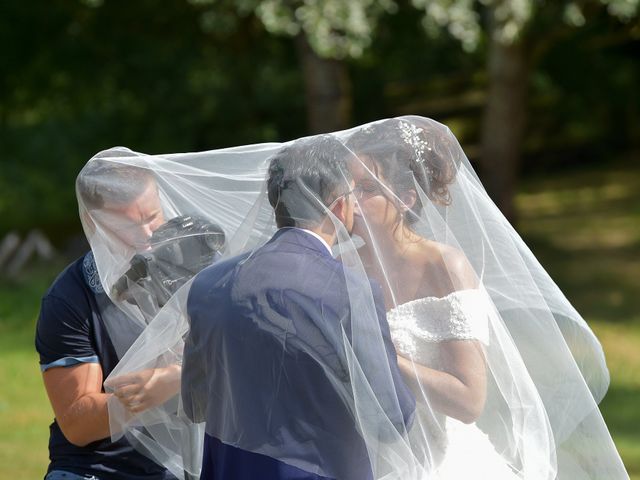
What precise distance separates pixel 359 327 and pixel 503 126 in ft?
44.4

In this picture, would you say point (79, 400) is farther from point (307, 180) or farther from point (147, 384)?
point (307, 180)

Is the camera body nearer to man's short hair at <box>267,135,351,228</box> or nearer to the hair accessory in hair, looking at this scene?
man's short hair at <box>267,135,351,228</box>

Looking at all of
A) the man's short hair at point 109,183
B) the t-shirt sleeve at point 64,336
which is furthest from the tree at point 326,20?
the t-shirt sleeve at point 64,336

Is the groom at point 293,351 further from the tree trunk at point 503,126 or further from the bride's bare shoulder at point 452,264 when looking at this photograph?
the tree trunk at point 503,126

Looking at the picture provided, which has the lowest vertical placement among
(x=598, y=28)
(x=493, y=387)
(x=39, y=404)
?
(x=39, y=404)

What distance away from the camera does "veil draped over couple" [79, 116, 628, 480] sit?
243 cm

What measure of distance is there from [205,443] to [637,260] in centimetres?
1469

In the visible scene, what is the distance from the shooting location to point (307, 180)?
8.27ft

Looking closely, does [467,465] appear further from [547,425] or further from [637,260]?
[637,260]

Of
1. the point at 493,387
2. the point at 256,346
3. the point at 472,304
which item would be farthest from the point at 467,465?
the point at 256,346

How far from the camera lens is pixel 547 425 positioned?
2.74m

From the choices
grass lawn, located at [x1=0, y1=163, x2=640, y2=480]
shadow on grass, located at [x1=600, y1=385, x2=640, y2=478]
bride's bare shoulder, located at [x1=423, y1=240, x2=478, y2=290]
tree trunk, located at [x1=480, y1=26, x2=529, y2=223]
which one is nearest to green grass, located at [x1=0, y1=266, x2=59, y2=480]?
grass lawn, located at [x1=0, y1=163, x2=640, y2=480]

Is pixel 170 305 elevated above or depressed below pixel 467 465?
above

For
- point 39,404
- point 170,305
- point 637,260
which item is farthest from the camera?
point 637,260
